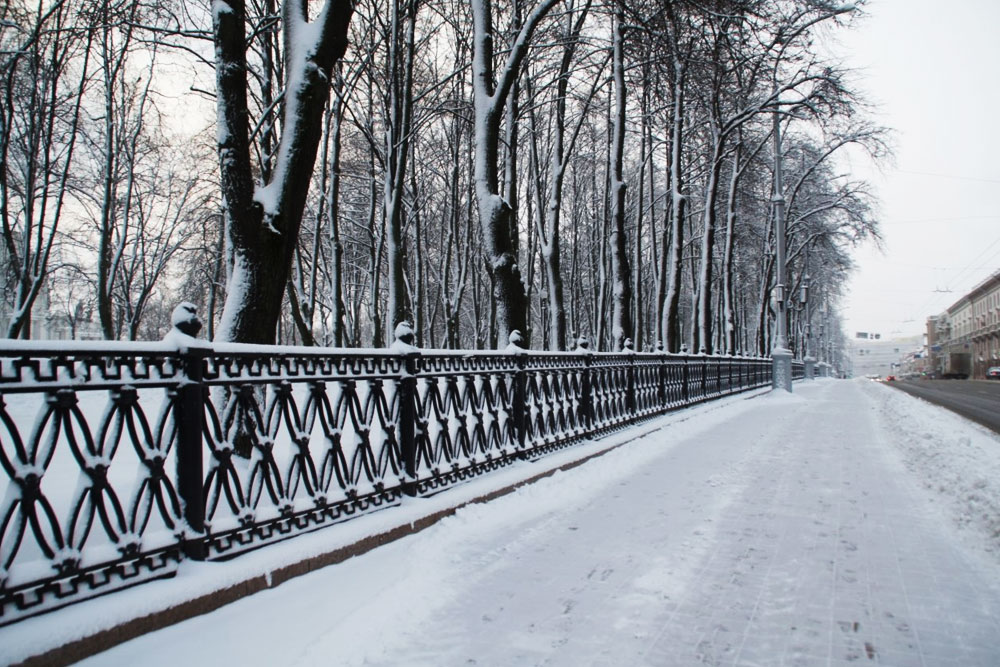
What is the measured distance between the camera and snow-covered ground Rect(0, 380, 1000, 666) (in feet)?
10.3

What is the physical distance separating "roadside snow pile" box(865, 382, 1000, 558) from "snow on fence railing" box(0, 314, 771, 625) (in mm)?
4139

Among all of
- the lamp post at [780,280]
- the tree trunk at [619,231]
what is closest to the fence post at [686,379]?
the tree trunk at [619,231]

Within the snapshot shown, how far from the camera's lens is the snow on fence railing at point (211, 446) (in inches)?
119

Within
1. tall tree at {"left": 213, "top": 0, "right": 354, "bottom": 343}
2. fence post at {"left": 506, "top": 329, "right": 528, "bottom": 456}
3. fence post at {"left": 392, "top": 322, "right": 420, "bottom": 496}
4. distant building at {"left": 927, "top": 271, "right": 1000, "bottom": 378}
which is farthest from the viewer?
distant building at {"left": 927, "top": 271, "right": 1000, "bottom": 378}

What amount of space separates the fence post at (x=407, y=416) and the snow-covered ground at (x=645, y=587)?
11.1 inches

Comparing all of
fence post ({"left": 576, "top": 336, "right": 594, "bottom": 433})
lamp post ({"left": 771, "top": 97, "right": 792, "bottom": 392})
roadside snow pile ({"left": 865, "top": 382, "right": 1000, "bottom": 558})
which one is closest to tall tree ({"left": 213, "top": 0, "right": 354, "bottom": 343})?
fence post ({"left": 576, "top": 336, "right": 594, "bottom": 433})

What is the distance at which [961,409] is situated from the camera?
17344mm

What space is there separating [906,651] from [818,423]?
445 inches

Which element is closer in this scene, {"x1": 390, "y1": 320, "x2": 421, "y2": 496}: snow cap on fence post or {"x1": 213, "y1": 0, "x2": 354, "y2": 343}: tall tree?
{"x1": 390, "y1": 320, "x2": 421, "y2": 496}: snow cap on fence post

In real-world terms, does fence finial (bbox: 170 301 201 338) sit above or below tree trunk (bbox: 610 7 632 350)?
below

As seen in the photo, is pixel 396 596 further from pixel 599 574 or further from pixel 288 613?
pixel 599 574

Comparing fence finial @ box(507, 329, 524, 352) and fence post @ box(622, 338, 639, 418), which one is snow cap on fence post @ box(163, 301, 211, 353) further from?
fence post @ box(622, 338, 639, 418)

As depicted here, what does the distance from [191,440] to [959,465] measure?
7.90m

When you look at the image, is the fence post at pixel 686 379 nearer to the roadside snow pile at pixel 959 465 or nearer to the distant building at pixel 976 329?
the roadside snow pile at pixel 959 465
